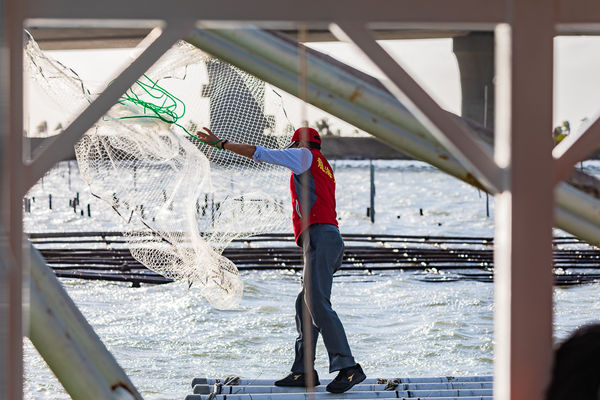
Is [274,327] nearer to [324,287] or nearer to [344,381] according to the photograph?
[344,381]

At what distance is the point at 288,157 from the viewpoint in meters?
5.04

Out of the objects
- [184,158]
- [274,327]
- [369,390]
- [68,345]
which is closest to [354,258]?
[274,327]

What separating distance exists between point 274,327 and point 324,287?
481cm

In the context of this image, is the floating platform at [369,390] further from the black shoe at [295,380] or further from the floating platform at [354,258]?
the floating platform at [354,258]

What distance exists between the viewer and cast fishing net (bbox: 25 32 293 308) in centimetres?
538

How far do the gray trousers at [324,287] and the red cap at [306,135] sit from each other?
519 mm

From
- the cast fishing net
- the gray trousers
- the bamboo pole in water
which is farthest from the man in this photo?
the bamboo pole in water

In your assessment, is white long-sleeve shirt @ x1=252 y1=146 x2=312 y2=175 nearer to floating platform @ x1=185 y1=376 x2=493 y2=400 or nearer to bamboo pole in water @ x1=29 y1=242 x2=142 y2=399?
floating platform @ x1=185 y1=376 x2=493 y2=400

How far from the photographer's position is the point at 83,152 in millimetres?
5980

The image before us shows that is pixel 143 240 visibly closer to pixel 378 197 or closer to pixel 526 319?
pixel 526 319

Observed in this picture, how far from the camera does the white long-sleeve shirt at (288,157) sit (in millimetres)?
4977

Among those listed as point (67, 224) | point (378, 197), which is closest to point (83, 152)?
point (67, 224)

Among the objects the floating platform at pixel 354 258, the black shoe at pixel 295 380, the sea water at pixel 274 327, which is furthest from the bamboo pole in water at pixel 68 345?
the floating platform at pixel 354 258

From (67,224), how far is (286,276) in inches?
464
